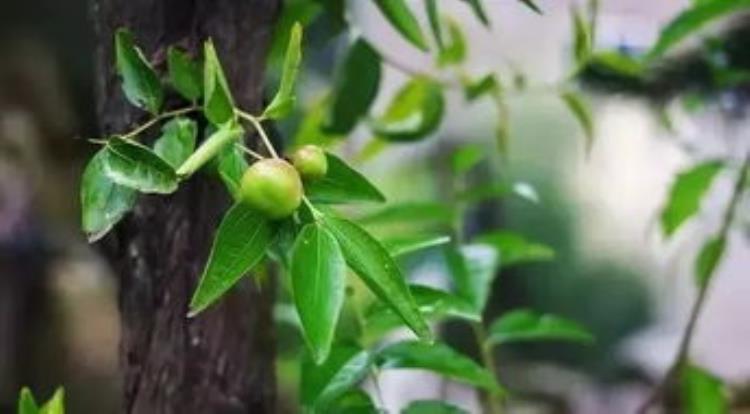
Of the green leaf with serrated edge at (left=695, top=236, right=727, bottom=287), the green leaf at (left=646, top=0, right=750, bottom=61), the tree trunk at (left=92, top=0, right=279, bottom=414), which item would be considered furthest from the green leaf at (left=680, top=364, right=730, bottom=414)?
the tree trunk at (left=92, top=0, right=279, bottom=414)

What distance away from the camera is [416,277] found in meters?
0.55

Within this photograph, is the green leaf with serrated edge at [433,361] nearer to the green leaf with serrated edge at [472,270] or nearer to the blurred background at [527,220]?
the green leaf with serrated edge at [472,270]

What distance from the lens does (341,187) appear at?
0.30 m

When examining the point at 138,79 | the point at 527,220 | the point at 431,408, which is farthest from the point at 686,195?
the point at 527,220

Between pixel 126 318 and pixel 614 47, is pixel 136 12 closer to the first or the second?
pixel 126 318

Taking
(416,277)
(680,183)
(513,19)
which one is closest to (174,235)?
(416,277)

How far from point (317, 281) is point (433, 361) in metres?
0.13

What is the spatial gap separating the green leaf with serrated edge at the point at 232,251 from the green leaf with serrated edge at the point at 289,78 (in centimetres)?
3

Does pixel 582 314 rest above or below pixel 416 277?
below

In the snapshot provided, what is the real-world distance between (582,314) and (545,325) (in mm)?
1087

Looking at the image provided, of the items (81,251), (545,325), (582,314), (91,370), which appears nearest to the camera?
(545,325)

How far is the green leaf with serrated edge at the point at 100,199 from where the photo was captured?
0.29 m

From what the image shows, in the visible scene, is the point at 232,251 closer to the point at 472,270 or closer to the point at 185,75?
the point at 185,75

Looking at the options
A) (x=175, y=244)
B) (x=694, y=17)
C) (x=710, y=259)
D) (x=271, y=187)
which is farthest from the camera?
(x=710, y=259)
